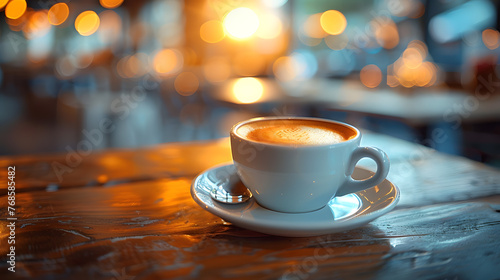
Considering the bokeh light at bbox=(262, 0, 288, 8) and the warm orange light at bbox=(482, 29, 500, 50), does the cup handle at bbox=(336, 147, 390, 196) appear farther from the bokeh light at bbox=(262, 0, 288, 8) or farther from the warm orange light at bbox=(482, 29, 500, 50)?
the bokeh light at bbox=(262, 0, 288, 8)

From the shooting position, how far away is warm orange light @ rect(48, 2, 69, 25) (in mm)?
7547

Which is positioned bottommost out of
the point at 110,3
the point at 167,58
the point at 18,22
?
the point at 167,58

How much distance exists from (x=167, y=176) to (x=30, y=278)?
394mm

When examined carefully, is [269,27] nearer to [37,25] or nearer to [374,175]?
[37,25]

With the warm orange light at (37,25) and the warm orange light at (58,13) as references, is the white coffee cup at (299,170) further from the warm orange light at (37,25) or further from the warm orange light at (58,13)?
the warm orange light at (37,25)

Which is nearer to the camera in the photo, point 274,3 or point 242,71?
point 274,3

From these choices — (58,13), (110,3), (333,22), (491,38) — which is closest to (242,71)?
(333,22)

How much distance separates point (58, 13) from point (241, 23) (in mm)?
4464

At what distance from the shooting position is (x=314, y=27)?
6211mm

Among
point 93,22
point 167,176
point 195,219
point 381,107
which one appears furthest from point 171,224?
point 93,22

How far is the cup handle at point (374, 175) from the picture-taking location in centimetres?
48

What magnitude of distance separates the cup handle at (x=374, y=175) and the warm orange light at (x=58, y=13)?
28.1ft

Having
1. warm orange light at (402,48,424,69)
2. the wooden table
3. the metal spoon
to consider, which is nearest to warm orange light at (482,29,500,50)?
warm orange light at (402,48,424,69)

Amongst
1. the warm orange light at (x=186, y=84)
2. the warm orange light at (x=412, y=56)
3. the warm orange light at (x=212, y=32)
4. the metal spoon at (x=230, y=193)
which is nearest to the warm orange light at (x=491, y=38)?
the warm orange light at (x=412, y=56)
